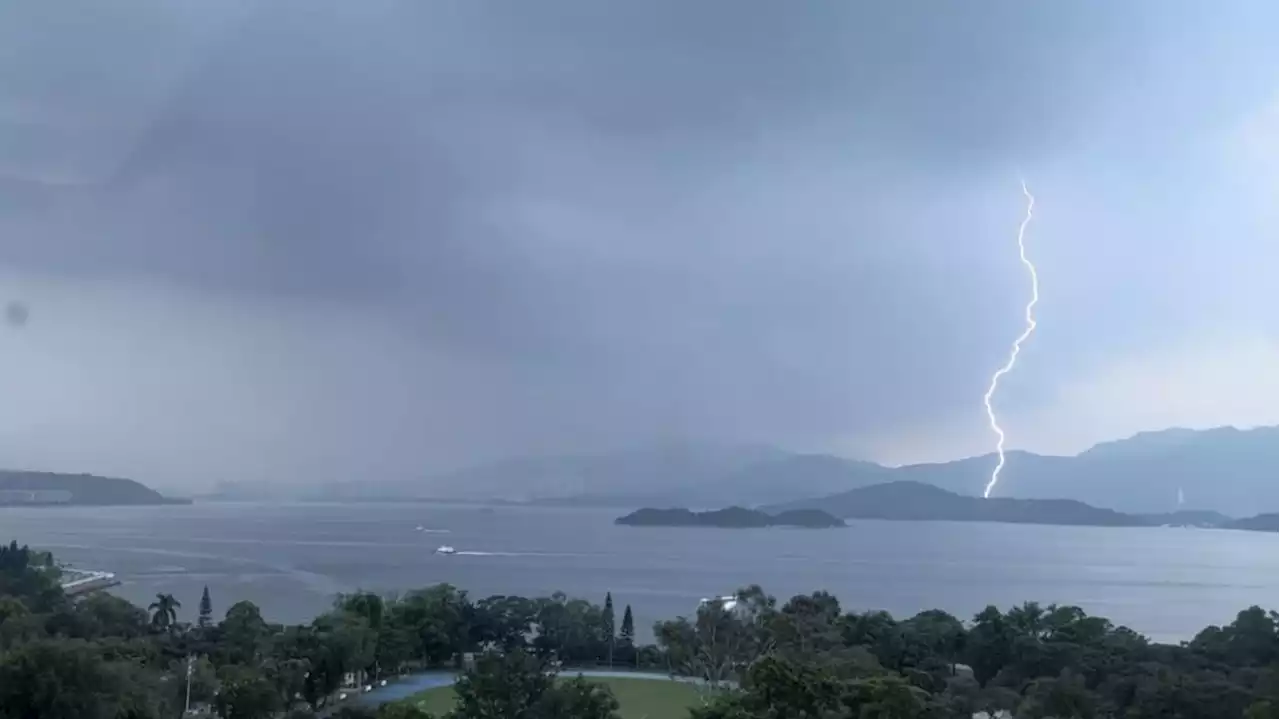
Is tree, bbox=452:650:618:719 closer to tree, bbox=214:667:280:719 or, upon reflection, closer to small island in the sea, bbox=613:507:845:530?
tree, bbox=214:667:280:719

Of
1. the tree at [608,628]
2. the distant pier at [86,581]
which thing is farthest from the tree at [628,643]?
the distant pier at [86,581]

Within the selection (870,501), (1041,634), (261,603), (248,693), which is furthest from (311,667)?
(870,501)

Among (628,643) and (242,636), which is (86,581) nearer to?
(242,636)

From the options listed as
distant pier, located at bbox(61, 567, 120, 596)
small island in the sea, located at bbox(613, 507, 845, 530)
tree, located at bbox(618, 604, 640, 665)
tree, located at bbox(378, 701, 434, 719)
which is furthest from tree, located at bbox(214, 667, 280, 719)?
small island in the sea, located at bbox(613, 507, 845, 530)

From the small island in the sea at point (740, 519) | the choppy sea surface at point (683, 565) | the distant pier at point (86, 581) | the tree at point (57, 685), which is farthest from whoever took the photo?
the small island in the sea at point (740, 519)

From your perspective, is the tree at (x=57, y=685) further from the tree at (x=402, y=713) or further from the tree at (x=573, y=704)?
the tree at (x=573, y=704)

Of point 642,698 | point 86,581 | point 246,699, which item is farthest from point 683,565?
point 246,699
